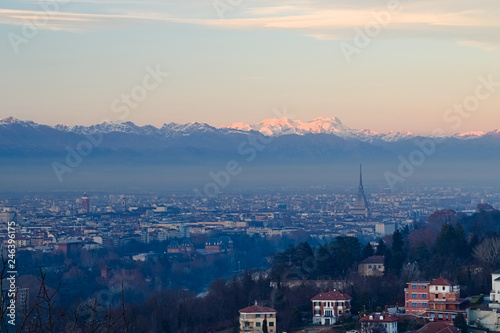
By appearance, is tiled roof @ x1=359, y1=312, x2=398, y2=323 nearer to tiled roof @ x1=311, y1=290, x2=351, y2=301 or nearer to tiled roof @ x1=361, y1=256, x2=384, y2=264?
tiled roof @ x1=311, y1=290, x2=351, y2=301

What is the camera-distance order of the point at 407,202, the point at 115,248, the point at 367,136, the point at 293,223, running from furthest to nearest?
the point at 367,136
the point at 407,202
the point at 293,223
the point at 115,248

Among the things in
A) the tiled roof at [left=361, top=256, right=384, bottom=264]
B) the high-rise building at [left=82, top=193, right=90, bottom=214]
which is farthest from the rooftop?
the high-rise building at [left=82, top=193, right=90, bottom=214]

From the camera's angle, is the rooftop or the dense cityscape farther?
the dense cityscape

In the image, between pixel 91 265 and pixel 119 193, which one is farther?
pixel 119 193

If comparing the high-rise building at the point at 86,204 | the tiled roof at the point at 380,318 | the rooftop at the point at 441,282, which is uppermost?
the high-rise building at the point at 86,204

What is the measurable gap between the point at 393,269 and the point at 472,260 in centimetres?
175

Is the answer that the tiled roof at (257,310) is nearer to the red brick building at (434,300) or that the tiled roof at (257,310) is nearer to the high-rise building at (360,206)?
the red brick building at (434,300)

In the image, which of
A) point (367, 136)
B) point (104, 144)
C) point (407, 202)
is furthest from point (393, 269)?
point (367, 136)

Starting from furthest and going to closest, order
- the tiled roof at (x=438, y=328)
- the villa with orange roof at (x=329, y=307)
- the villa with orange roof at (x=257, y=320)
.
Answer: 1. the villa with orange roof at (x=329, y=307)
2. the villa with orange roof at (x=257, y=320)
3. the tiled roof at (x=438, y=328)

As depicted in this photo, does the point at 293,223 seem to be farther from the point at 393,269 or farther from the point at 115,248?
the point at 393,269

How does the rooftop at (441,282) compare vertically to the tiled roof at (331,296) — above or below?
above

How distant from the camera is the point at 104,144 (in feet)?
421

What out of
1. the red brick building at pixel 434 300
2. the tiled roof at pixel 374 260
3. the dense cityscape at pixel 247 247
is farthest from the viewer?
the tiled roof at pixel 374 260

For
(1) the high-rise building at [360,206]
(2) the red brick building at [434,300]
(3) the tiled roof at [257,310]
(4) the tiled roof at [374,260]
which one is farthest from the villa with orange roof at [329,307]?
(1) the high-rise building at [360,206]
